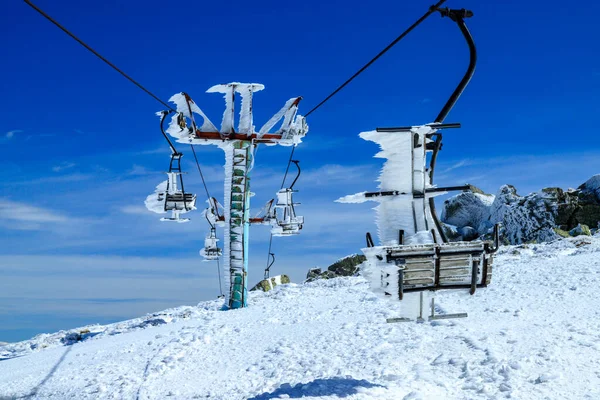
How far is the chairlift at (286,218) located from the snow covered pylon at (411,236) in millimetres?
7692

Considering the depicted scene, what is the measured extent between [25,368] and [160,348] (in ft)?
10.3

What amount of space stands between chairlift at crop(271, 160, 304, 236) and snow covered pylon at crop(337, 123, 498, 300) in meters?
7.69

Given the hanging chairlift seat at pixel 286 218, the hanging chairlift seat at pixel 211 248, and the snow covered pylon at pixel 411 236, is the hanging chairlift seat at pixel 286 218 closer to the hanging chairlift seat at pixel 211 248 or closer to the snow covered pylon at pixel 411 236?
the hanging chairlift seat at pixel 211 248

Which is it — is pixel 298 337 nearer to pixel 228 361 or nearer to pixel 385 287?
pixel 228 361

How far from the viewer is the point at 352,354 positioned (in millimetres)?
8414

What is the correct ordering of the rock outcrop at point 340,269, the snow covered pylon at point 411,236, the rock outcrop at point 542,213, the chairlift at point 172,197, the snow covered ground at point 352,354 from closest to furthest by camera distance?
the snow covered pylon at point 411,236 < the snow covered ground at point 352,354 < the chairlift at point 172,197 < the rock outcrop at point 340,269 < the rock outcrop at point 542,213

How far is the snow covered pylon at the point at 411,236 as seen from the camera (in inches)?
264

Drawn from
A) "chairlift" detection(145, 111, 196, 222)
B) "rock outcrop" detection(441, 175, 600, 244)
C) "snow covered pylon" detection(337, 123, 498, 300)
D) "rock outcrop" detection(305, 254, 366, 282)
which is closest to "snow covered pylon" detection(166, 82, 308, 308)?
"chairlift" detection(145, 111, 196, 222)

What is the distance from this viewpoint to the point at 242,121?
14.3 m

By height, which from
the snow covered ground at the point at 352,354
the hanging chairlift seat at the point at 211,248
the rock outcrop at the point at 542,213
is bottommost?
the snow covered ground at the point at 352,354

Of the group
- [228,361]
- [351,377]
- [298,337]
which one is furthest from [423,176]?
[228,361]

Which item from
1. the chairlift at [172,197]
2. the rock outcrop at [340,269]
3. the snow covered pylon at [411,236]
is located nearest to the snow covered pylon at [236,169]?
the chairlift at [172,197]

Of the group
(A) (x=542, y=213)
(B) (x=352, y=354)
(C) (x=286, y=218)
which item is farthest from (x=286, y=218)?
(A) (x=542, y=213)

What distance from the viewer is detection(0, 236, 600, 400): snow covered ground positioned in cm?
714
